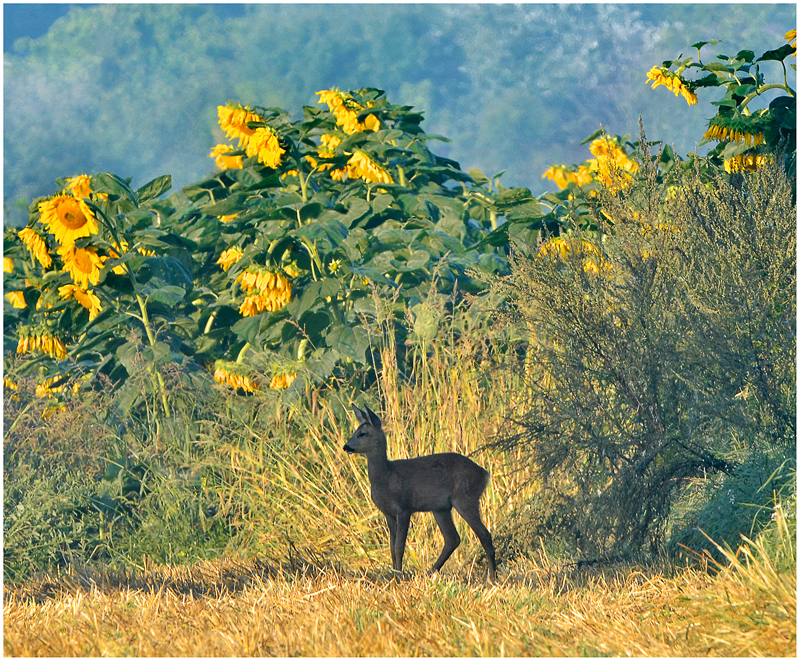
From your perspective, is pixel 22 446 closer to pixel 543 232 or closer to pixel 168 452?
pixel 168 452

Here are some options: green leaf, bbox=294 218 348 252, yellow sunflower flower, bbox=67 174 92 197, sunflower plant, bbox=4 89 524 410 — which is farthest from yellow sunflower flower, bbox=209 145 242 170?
green leaf, bbox=294 218 348 252

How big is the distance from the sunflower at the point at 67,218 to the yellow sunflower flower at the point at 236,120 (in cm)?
127

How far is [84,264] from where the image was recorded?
5.83 meters

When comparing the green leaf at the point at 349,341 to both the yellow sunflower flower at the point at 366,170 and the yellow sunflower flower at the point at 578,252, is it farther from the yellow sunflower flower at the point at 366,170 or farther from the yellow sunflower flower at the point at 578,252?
the yellow sunflower flower at the point at 366,170

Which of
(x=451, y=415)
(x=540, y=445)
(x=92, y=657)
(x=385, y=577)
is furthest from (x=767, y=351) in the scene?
(x=92, y=657)

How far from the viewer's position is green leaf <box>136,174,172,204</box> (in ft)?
23.4

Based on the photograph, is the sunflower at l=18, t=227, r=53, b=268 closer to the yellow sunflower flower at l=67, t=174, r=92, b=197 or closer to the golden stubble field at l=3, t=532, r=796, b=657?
the yellow sunflower flower at l=67, t=174, r=92, b=197

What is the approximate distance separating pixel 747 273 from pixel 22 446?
4605 mm

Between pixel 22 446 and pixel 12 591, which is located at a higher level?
pixel 22 446

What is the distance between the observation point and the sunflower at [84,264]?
5785 millimetres

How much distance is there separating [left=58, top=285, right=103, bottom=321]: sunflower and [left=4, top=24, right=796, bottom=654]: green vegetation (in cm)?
2

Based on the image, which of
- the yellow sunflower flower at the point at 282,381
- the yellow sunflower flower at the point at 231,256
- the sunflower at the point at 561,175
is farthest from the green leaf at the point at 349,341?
the sunflower at the point at 561,175

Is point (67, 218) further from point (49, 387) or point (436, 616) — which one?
point (436, 616)

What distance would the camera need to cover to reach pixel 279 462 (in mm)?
5414
